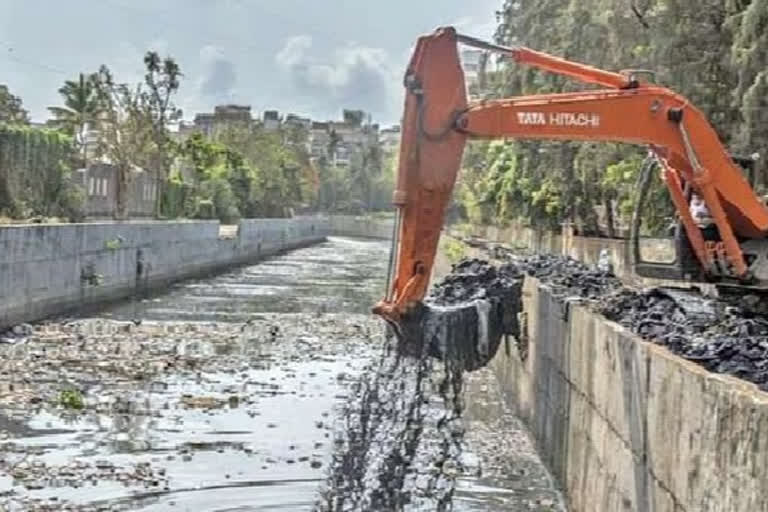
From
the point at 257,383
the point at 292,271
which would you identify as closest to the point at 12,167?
the point at 292,271

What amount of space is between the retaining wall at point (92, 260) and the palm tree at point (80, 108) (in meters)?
13.4

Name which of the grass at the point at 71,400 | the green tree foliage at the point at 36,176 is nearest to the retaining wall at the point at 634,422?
the grass at the point at 71,400

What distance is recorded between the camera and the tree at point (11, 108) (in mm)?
62625

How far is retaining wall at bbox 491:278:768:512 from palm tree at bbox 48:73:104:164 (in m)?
53.4

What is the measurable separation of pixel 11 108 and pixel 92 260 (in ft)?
119

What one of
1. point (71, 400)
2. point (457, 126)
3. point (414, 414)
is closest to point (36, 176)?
point (71, 400)

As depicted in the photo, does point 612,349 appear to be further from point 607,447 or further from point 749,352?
point 749,352

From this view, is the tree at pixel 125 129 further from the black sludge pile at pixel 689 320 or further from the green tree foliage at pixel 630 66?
Answer: the black sludge pile at pixel 689 320

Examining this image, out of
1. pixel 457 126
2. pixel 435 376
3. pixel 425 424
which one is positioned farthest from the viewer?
pixel 425 424

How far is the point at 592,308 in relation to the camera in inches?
518

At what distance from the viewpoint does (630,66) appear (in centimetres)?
2675

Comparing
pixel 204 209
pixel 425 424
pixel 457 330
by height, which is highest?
pixel 457 330

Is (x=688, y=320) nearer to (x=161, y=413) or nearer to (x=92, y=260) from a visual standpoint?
(x=161, y=413)

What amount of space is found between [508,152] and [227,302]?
22.9 meters
